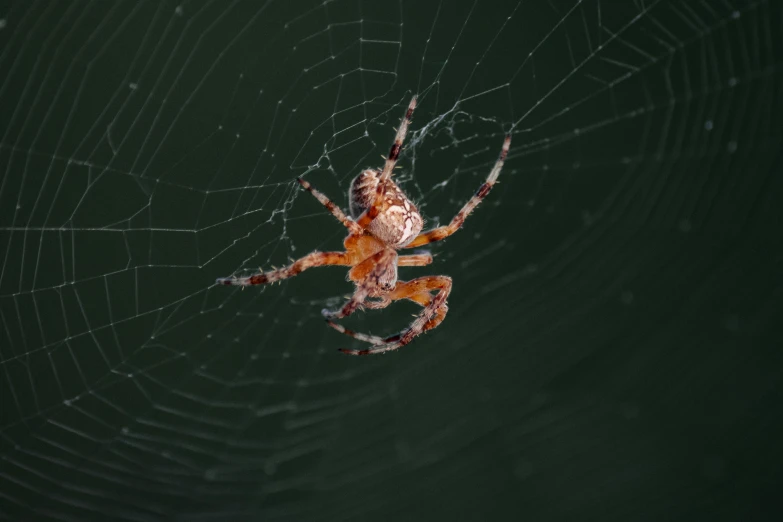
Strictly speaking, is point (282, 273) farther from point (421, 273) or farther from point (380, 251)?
point (421, 273)

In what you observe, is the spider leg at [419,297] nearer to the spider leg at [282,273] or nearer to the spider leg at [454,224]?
the spider leg at [454,224]

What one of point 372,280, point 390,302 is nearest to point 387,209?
point 372,280

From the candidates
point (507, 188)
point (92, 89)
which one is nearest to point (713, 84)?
point (507, 188)

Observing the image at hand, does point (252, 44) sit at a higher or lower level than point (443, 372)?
higher

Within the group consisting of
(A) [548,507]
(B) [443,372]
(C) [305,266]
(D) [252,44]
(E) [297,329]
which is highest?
(D) [252,44]

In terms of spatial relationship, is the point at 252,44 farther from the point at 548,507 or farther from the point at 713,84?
the point at 548,507

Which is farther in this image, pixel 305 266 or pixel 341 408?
pixel 341 408

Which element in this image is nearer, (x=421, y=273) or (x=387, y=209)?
(x=387, y=209)

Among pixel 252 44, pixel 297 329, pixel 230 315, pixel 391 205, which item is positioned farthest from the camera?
pixel 297 329
